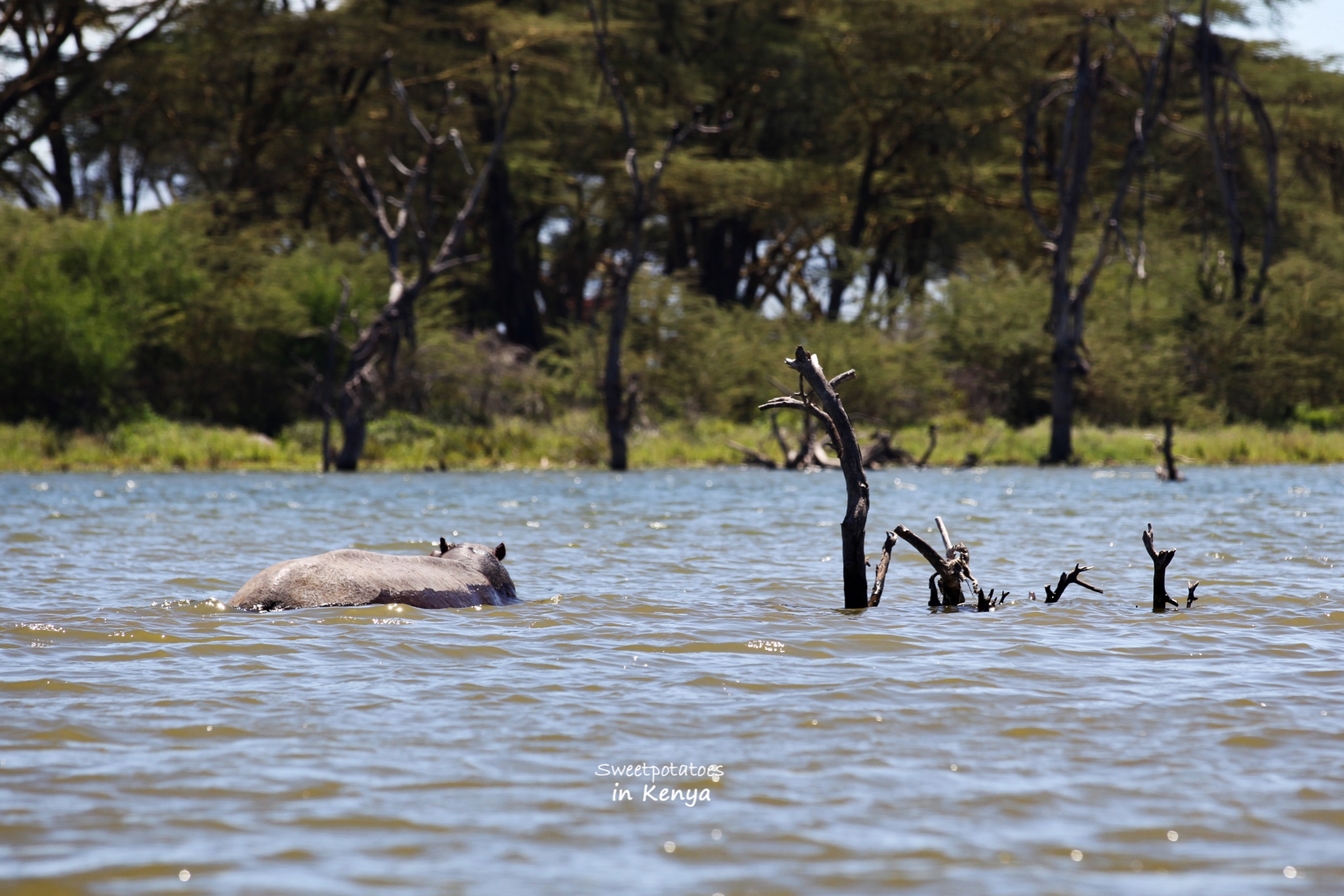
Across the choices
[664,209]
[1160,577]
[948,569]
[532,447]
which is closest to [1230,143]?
[664,209]

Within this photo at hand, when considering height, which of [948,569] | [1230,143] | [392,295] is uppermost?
[1230,143]

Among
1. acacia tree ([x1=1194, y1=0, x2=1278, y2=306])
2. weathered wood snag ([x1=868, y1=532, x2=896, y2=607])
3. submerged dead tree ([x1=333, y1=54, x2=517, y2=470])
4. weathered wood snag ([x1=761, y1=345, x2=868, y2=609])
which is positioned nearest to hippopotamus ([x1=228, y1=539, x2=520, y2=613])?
weathered wood snag ([x1=761, y1=345, x2=868, y2=609])

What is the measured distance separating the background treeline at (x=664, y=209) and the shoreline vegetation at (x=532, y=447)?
1105mm

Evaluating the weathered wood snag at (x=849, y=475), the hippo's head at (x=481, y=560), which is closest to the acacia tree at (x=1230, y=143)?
the weathered wood snag at (x=849, y=475)

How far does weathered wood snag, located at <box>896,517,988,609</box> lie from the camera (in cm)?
822

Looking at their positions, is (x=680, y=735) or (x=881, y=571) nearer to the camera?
(x=680, y=735)

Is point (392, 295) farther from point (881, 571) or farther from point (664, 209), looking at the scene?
point (881, 571)

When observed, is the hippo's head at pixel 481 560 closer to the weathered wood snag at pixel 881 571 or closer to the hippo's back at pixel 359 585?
the hippo's back at pixel 359 585

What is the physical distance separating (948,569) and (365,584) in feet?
11.6

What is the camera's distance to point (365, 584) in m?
8.30

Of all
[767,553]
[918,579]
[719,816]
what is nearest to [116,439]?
[767,553]

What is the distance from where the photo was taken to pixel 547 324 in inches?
1686

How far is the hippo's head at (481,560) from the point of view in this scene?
889cm

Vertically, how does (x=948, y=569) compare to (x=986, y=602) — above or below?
above
